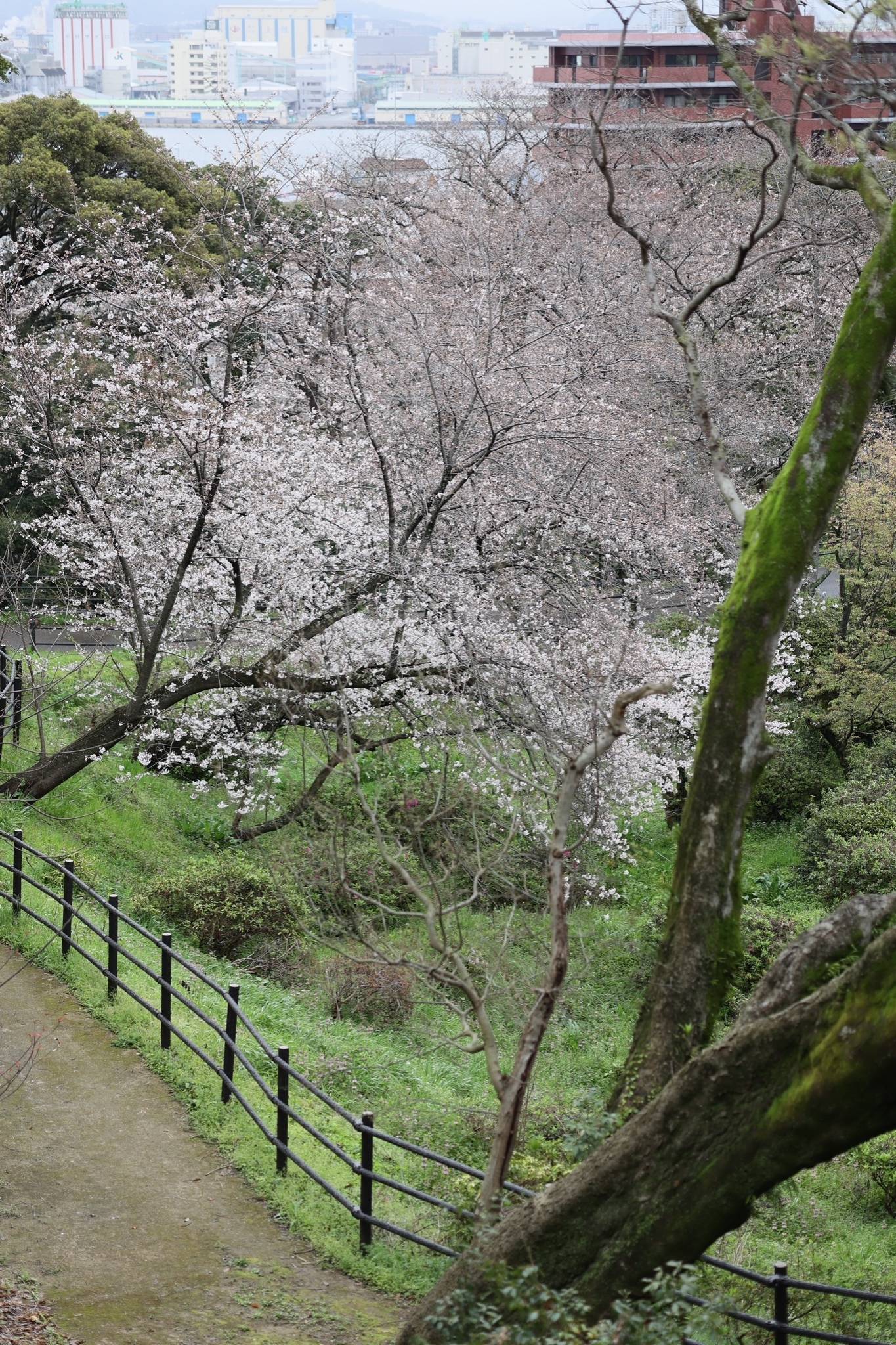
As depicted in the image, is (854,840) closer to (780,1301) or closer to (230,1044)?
(230,1044)

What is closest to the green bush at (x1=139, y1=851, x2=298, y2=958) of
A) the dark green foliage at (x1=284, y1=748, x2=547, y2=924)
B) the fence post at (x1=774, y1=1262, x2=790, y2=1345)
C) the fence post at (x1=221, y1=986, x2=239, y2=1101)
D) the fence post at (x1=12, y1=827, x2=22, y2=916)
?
the dark green foliage at (x1=284, y1=748, x2=547, y2=924)

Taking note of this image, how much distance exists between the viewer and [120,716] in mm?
12867

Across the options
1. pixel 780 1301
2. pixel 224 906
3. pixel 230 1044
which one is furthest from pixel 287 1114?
pixel 224 906

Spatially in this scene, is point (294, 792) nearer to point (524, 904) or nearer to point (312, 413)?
point (524, 904)

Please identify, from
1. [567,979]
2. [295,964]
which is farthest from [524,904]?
[295,964]

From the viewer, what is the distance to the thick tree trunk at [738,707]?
5.76 metres

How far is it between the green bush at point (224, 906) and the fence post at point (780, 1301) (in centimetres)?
748

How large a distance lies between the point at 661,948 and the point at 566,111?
26.3m

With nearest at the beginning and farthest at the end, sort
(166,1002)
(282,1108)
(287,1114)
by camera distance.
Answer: (282,1108) < (287,1114) < (166,1002)

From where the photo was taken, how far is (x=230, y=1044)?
759 centimetres

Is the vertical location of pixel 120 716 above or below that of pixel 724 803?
below

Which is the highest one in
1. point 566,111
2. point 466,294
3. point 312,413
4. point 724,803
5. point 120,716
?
point 566,111

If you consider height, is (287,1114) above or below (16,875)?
below

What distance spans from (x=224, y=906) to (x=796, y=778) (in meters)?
8.57
